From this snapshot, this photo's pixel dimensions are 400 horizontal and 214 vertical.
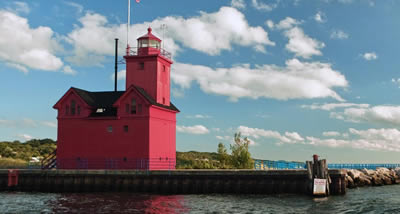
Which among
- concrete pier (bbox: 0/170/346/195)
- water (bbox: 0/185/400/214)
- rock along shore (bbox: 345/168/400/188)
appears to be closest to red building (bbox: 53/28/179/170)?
concrete pier (bbox: 0/170/346/195)

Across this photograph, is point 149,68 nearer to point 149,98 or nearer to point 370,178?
point 149,98

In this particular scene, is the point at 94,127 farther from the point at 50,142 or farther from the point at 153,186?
the point at 50,142

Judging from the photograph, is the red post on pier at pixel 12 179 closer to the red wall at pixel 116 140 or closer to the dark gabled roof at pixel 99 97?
the red wall at pixel 116 140

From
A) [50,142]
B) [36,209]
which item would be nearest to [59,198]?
[36,209]

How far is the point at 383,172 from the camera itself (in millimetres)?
48250

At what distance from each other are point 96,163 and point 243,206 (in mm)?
17098

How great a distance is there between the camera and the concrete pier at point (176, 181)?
31.2 metres

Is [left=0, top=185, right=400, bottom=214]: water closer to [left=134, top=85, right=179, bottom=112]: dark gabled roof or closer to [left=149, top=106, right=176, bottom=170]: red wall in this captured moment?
[left=149, top=106, right=176, bottom=170]: red wall

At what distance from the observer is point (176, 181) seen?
1275 inches

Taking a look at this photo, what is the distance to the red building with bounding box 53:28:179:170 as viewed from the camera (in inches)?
1463

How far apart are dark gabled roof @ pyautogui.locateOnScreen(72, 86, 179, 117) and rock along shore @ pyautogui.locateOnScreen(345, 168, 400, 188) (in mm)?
18601

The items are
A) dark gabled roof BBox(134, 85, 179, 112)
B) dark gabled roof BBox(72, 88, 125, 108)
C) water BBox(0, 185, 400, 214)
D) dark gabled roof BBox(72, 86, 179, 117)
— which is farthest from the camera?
dark gabled roof BBox(72, 88, 125, 108)

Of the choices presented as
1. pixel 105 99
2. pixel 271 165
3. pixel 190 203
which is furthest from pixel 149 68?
pixel 190 203

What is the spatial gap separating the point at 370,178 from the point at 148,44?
26.3 metres
